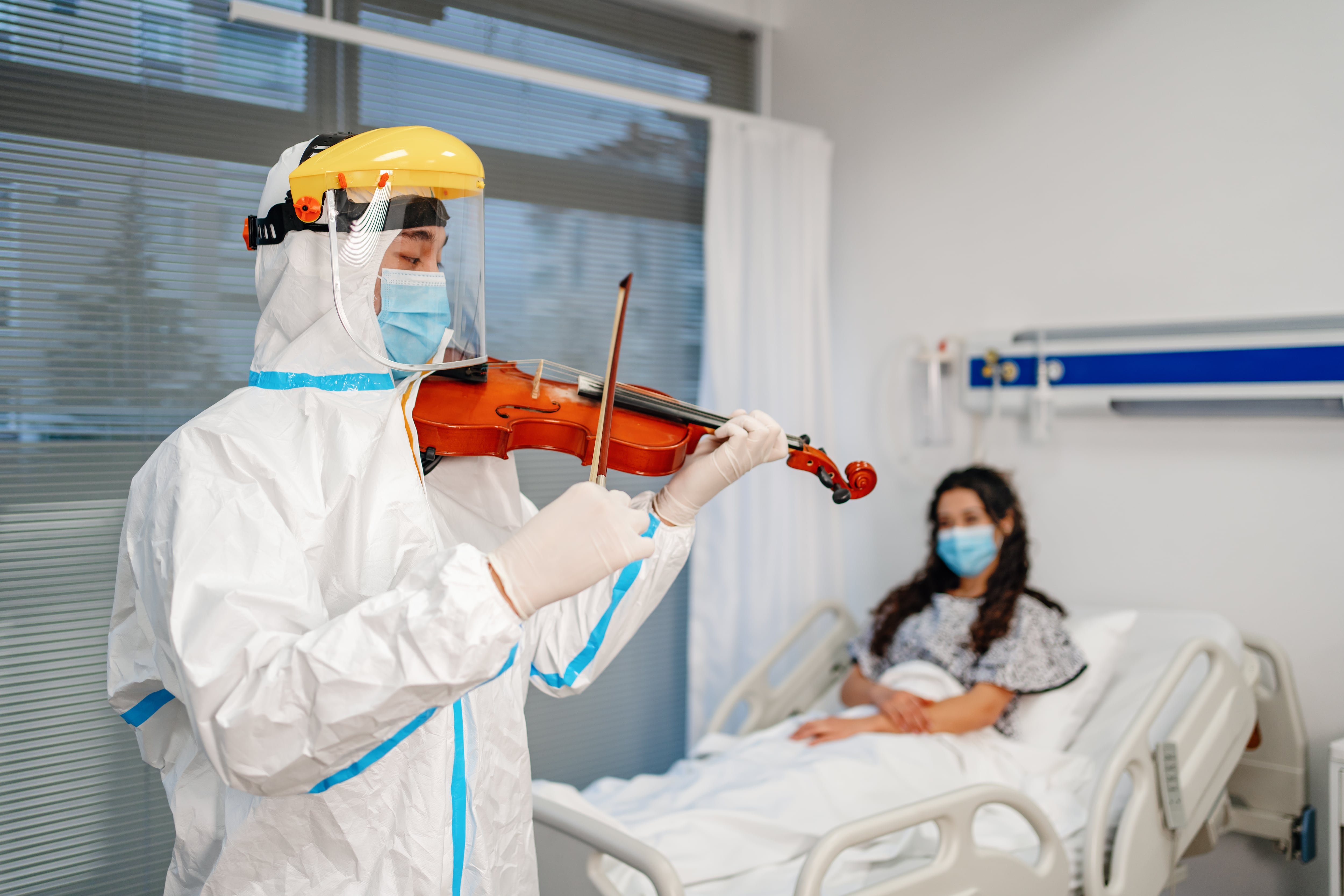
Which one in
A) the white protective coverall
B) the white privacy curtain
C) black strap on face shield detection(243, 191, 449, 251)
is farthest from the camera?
the white privacy curtain

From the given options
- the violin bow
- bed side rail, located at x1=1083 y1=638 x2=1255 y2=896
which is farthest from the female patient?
the violin bow

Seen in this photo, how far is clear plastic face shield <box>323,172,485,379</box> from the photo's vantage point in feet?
3.82

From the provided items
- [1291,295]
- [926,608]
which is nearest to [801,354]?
[926,608]

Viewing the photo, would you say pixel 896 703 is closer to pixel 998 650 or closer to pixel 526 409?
pixel 998 650

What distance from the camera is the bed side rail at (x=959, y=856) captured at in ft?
5.28

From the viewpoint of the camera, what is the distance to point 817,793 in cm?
209

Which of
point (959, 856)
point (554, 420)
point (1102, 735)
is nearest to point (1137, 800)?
point (1102, 735)

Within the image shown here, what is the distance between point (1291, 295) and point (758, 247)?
1515 millimetres

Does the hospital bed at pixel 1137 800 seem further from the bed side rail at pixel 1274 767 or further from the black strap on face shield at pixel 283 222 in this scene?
the black strap on face shield at pixel 283 222

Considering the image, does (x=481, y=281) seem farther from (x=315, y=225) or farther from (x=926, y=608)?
(x=926, y=608)

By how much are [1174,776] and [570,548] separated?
1683 mm

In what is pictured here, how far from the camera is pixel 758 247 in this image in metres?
3.18

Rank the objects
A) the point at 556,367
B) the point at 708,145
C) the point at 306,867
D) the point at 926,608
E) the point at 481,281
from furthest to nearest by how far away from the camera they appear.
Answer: the point at 708,145, the point at 926,608, the point at 556,367, the point at 481,281, the point at 306,867

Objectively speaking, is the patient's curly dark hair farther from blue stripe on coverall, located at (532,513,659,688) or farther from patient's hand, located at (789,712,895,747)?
blue stripe on coverall, located at (532,513,659,688)
